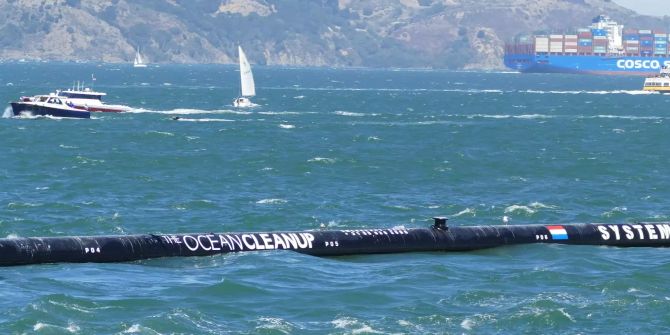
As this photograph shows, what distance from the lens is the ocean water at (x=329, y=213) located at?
139 ft

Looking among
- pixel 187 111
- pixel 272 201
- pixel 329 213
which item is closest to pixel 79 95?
pixel 187 111

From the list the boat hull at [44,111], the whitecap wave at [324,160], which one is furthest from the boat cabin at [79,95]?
the whitecap wave at [324,160]

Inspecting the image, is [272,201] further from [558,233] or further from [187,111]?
[187,111]

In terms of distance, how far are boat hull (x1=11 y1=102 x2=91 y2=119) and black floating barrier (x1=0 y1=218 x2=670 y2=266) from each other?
8982cm

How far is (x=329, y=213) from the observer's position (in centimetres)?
6956

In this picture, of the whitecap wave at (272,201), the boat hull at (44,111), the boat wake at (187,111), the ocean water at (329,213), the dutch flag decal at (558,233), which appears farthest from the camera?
the boat wake at (187,111)

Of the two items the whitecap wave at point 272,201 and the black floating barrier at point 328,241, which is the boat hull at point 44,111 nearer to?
the whitecap wave at point 272,201

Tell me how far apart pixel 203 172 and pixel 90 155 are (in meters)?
12.8

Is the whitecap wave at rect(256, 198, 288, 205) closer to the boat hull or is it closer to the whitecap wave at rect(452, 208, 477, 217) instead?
the whitecap wave at rect(452, 208, 477, 217)

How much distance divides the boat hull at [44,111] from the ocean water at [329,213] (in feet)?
8.36

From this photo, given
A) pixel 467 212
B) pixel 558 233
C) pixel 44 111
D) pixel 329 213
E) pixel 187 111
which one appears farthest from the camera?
pixel 187 111

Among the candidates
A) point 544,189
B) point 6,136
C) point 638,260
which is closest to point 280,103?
point 6,136

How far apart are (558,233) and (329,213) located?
591 inches

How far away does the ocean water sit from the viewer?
139ft
